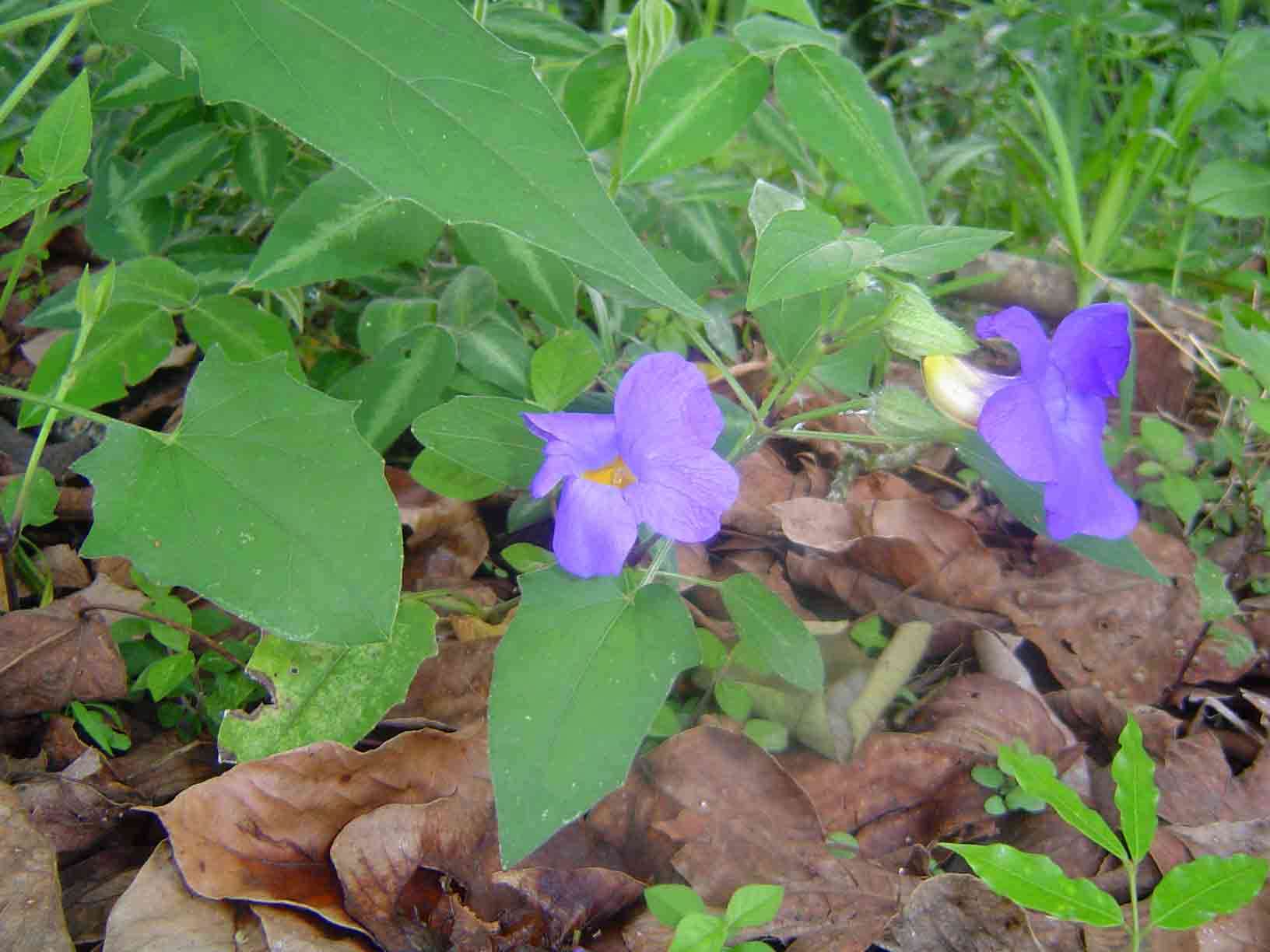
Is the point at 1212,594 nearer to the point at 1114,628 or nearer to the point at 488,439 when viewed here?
the point at 1114,628

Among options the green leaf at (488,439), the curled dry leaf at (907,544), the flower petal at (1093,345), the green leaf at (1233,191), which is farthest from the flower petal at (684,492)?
the green leaf at (1233,191)

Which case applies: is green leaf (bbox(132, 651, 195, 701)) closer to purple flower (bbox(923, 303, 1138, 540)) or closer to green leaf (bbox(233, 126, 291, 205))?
green leaf (bbox(233, 126, 291, 205))

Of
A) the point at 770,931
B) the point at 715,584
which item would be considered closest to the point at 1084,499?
the point at 715,584

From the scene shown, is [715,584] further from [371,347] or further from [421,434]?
[371,347]

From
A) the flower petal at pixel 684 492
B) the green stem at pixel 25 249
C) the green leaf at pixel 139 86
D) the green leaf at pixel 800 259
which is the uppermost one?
the green leaf at pixel 139 86

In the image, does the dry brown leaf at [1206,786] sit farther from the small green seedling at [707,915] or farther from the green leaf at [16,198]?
the green leaf at [16,198]

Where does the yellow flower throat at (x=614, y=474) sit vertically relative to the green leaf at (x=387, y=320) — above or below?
below

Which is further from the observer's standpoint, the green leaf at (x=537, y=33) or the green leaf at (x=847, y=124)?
the green leaf at (x=537, y=33)
